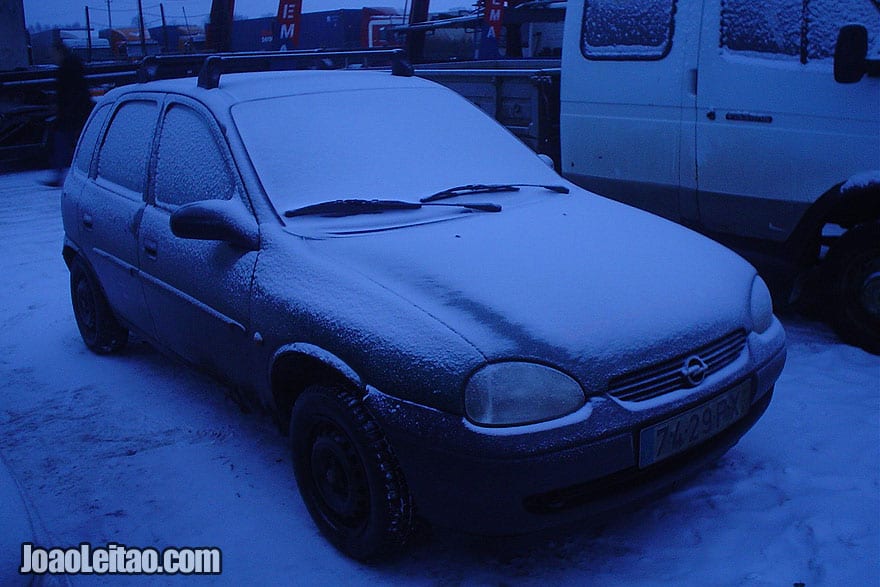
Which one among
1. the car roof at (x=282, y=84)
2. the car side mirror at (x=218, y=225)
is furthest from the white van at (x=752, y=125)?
the car side mirror at (x=218, y=225)

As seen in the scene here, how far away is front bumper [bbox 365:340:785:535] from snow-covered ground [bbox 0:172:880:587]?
0.10 m

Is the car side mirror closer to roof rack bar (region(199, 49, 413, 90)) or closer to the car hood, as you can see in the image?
the car hood

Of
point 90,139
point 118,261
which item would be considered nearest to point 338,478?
point 118,261

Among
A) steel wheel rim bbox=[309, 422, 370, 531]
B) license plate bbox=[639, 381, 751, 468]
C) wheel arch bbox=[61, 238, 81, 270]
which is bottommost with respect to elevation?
steel wheel rim bbox=[309, 422, 370, 531]

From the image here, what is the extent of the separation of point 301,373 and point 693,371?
4.36 ft

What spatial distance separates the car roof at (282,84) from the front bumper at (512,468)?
5.69 feet

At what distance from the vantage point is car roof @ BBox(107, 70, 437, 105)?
3616 millimetres

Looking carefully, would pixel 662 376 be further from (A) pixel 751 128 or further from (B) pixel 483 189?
(A) pixel 751 128

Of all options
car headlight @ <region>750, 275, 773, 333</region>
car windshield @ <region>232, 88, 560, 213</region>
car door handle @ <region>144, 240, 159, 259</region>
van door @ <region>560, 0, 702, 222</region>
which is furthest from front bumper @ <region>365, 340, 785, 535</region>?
van door @ <region>560, 0, 702, 222</region>

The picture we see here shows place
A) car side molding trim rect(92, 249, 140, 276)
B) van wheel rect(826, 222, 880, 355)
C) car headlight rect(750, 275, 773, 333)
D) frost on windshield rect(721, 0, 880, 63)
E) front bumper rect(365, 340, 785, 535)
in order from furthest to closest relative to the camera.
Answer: van wheel rect(826, 222, 880, 355), frost on windshield rect(721, 0, 880, 63), car side molding trim rect(92, 249, 140, 276), car headlight rect(750, 275, 773, 333), front bumper rect(365, 340, 785, 535)

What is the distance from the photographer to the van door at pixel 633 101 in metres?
4.91

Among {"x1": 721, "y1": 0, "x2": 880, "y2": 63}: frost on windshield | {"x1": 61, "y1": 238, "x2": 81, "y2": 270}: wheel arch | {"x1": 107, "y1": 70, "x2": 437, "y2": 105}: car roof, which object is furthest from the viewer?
{"x1": 61, "y1": 238, "x2": 81, "y2": 270}: wheel arch

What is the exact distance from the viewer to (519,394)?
234 centimetres

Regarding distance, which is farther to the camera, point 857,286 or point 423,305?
point 857,286
